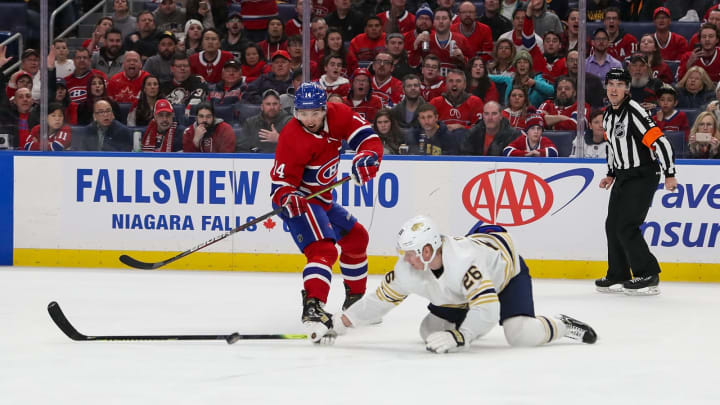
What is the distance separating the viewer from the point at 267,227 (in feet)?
24.6

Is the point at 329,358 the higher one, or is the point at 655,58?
the point at 655,58

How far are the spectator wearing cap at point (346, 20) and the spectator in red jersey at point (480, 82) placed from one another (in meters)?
0.99

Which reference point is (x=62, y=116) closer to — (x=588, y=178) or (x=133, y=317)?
(x=133, y=317)

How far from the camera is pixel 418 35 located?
787cm

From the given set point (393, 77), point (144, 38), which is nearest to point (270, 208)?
point (393, 77)

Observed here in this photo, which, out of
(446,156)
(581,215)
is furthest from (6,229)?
(581,215)

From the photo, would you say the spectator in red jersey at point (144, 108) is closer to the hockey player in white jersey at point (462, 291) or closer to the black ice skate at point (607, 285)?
the black ice skate at point (607, 285)

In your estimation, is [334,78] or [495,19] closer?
[334,78]

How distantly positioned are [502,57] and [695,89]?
1341 mm

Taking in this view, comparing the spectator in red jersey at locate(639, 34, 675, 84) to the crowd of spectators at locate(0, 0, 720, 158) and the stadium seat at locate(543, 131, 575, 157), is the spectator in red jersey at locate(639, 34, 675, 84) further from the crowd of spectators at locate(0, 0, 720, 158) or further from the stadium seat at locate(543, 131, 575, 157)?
the stadium seat at locate(543, 131, 575, 157)

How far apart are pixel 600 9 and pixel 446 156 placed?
1521 mm

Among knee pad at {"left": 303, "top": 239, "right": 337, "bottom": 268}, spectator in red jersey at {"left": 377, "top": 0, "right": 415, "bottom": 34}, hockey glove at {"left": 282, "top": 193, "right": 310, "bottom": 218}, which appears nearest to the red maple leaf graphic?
spectator in red jersey at {"left": 377, "top": 0, "right": 415, "bottom": 34}

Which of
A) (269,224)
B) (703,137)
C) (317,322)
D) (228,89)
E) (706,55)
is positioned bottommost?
(317,322)

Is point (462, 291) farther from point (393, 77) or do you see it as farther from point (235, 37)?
point (235, 37)
